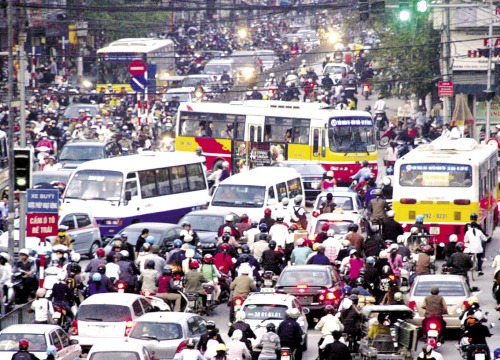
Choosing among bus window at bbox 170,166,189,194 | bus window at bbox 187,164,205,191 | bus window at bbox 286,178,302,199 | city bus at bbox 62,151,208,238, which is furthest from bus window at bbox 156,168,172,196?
bus window at bbox 286,178,302,199

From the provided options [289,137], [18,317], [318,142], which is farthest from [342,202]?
[18,317]

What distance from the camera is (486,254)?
39844 mm

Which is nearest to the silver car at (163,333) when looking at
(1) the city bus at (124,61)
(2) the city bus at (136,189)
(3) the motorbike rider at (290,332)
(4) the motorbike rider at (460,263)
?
→ (3) the motorbike rider at (290,332)

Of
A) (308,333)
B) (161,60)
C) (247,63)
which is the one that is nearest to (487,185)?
(308,333)

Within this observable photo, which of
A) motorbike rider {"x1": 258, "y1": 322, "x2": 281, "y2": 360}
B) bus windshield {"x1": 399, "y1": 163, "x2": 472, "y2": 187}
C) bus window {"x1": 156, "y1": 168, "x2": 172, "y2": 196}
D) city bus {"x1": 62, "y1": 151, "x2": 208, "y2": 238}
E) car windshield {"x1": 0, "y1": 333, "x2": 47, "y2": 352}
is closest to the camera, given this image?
car windshield {"x1": 0, "y1": 333, "x2": 47, "y2": 352}

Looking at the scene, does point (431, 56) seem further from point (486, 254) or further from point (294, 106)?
point (486, 254)

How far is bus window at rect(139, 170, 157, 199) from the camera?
41.4m

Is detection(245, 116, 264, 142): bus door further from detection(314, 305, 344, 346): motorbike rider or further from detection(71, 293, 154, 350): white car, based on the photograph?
detection(71, 293, 154, 350): white car

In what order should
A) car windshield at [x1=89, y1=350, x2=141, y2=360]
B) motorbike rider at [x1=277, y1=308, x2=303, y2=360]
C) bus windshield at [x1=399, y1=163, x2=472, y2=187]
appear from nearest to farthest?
car windshield at [x1=89, y1=350, x2=141, y2=360], motorbike rider at [x1=277, y1=308, x2=303, y2=360], bus windshield at [x1=399, y1=163, x2=472, y2=187]

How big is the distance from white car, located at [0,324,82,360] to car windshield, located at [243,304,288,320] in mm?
3373

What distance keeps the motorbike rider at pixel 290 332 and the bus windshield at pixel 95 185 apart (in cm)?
1462

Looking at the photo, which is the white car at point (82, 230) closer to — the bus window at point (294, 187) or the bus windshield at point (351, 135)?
the bus window at point (294, 187)

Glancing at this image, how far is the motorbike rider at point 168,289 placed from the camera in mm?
29641

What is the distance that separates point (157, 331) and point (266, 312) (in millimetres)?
2435
